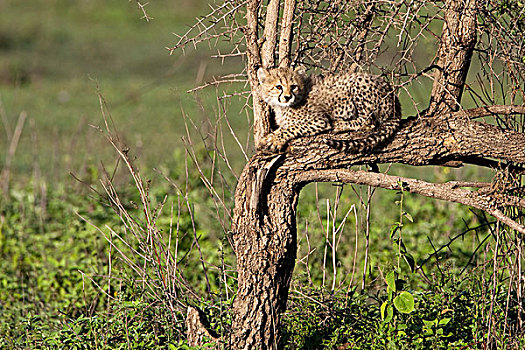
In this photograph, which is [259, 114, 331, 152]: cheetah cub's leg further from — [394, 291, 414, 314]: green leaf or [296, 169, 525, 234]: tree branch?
[394, 291, 414, 314]: green leaf

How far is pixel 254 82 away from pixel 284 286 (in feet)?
3.74

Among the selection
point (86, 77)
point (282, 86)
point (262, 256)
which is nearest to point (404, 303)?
point (262, 256)

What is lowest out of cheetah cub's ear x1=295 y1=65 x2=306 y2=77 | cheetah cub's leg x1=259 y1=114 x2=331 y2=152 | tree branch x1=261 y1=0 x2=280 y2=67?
cheetah cub's leg x1=259 y1=114 x2=331 y2=152

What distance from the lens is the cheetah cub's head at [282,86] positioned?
404cm

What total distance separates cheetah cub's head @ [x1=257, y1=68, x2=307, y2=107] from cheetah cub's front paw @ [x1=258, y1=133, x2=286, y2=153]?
11.8 inches

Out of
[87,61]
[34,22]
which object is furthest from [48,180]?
[34,22]

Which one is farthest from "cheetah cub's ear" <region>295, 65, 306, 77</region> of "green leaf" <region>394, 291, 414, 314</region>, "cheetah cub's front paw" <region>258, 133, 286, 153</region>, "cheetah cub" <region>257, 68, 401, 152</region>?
"green leaf" <region>394, 291, 414, 314</region>

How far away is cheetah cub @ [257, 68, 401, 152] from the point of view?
13.3 feet

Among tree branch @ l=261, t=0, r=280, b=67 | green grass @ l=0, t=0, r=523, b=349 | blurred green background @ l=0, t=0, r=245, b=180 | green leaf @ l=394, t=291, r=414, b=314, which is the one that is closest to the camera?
green leaf @ l=394, t=291, r=414, b=314

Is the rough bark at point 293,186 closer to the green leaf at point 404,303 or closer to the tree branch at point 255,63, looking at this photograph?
the tree branch at point 255,63

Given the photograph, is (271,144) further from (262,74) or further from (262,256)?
(262,256)

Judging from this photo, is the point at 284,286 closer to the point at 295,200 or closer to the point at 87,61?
the point at 295,200

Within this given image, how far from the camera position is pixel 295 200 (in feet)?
12.9

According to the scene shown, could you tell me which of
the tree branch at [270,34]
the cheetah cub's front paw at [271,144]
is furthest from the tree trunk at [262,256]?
the tree branch at [270,34]
